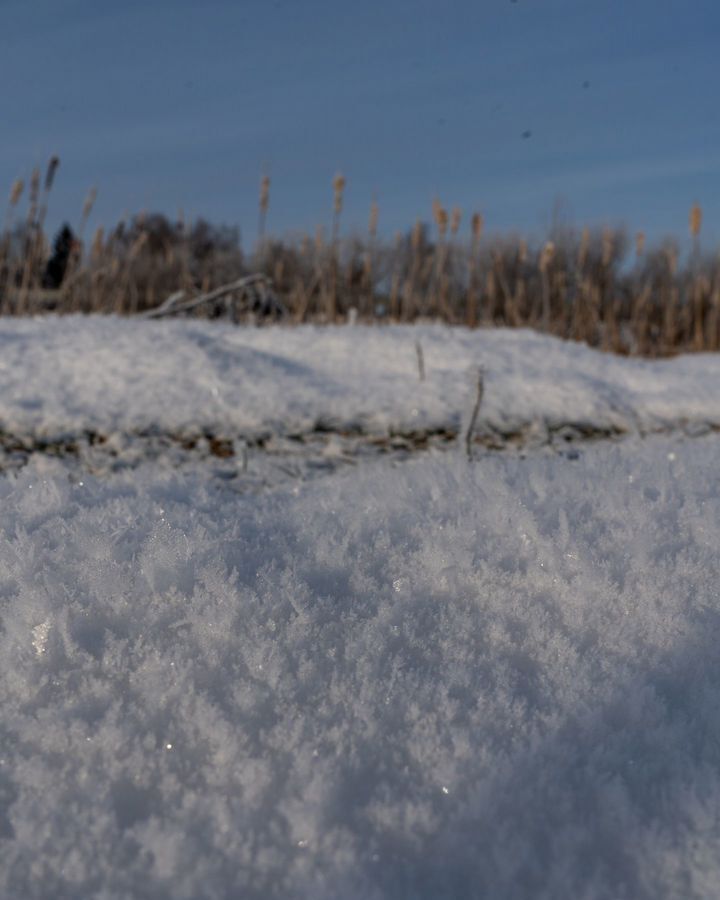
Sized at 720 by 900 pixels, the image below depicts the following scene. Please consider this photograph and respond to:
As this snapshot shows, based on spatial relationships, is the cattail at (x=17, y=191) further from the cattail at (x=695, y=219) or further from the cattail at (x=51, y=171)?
the cattail at (x=695, y=219)

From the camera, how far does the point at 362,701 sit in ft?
2.54

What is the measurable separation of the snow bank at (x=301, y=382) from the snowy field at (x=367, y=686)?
6.35ft

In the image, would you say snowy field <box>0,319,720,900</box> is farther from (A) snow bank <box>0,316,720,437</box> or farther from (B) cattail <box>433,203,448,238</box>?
(B) cattail <box>433,203,448,238</box>

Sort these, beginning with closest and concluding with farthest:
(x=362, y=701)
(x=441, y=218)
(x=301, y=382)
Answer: (x=362, y=701), (x=301, y=382), (x=441, y=218)

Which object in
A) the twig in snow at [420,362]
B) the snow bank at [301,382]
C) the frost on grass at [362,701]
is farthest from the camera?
the twig in snow at [420,362]

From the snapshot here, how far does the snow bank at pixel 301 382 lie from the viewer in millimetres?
3176

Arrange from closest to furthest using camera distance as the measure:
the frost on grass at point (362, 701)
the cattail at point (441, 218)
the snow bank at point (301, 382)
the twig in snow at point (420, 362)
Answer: the frost on grass at point (362, 701), the snow bank at point (301, 382), the twig in snow at point (420, 362), the cattail at point (441, 218)

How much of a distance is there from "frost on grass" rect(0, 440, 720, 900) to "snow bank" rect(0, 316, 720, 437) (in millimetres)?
2108

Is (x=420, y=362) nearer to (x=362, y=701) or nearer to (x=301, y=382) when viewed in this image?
(x=301, y=382)

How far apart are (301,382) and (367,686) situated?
8.97ft

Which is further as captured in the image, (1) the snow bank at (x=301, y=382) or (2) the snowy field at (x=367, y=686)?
(1) the snow bank at (x=301, y=382)

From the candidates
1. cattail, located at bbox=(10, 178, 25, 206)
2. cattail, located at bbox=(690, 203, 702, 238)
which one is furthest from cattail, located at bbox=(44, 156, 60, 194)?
cattail, located at bbox=(690, 203, 702, 238)

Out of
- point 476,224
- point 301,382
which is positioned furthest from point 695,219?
point 301,382

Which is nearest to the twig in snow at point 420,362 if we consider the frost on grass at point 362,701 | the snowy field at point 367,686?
the snowy field at point 367,686
